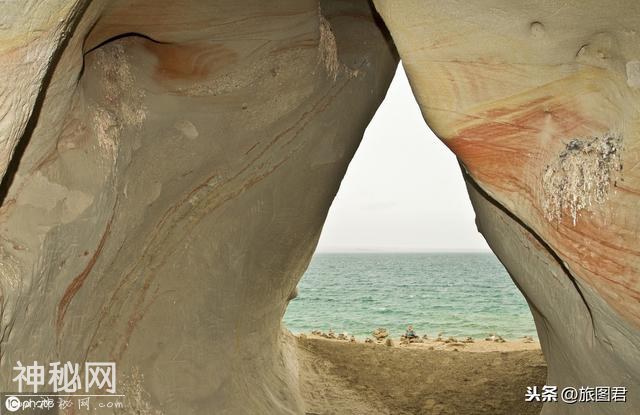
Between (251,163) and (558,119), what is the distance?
7.15ft

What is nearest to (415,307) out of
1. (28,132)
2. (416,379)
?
(416,379)

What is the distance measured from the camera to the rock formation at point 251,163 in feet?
8.93

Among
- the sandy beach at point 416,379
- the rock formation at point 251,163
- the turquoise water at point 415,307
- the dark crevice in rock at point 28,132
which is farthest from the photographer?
the turquoise water at point 415,307

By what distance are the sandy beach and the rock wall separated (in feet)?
8.70

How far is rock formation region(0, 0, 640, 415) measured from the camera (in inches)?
107

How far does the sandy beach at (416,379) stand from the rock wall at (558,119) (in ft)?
8.70

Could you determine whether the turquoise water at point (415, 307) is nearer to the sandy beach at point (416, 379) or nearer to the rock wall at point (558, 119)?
the sandy beach at point (416, 379)

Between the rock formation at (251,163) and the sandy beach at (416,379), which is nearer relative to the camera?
the rock formation at (251,163)

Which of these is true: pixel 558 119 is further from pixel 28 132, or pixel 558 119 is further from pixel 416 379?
pixel 416 379

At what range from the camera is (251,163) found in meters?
4.29
